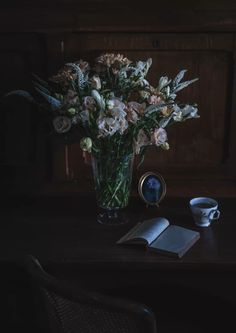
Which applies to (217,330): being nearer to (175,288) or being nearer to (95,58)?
(175,288)

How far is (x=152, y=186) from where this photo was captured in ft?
6.11

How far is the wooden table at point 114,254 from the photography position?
1.60 metres

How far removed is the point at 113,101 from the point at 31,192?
549 millimetres

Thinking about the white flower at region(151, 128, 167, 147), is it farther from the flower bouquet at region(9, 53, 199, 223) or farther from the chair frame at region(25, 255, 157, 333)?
the chair frame at region(25, 255, 157, 333)

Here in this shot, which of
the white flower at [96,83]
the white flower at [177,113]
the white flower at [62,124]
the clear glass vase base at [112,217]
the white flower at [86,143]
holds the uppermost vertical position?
the white flower at [96,83]

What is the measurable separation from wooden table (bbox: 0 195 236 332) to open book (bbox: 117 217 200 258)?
0.07 feet

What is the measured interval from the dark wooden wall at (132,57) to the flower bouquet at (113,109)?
101 millimetres

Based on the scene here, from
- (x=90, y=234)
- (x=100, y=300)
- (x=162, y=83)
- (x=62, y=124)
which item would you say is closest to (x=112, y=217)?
(x=90, y=234)

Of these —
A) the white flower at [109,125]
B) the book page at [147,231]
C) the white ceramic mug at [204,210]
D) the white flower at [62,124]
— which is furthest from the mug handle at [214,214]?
the white flower at [62,124]

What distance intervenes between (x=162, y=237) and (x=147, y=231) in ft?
0.16

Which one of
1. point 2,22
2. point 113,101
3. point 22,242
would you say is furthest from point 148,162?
point 2,22

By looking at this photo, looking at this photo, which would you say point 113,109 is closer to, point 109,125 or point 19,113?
point 109,125

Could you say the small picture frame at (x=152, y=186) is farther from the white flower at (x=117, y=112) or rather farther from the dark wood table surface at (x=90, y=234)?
the white flower at (x=117, y=112)

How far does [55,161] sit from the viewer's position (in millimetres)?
1918
